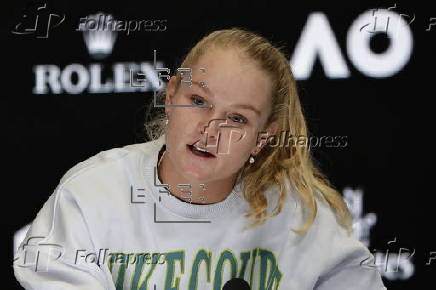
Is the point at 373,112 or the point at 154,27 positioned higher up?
the point at 154,27

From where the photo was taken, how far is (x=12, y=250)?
1.80 meters

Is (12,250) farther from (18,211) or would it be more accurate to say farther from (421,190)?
(421,190)

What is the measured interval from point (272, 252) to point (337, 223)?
0.13 metres

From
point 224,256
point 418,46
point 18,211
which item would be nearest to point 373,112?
point 418,46

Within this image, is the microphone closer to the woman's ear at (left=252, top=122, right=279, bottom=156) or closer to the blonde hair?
the blonde hair

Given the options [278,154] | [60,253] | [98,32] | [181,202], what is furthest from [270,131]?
[98,32]

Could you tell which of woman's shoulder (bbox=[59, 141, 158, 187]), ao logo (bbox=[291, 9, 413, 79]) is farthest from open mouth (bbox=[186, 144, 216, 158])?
ao logo (bbox=[291, 9, 413, 79])

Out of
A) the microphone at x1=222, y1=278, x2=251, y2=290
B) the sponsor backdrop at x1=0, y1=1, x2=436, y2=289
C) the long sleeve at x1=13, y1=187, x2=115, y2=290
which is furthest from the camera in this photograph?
the sponsor backdrop at x1=0, y1=1, x2=436, y2=289

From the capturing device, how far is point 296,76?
5.90 feet

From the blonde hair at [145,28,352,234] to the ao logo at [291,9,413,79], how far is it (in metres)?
0.38

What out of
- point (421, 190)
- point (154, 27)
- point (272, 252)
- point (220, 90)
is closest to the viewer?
point (220, 90)

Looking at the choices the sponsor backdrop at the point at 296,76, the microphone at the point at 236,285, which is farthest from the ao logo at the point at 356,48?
the microphone at the point at 236,285

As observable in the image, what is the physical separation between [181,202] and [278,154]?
0.77 feet

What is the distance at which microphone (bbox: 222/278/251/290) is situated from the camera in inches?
51.6
